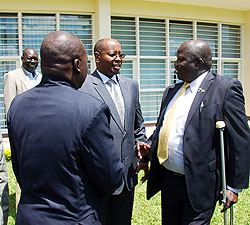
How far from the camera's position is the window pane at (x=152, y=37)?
34.8 ft

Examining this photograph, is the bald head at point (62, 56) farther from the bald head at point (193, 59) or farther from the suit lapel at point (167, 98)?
the suit lapel at point (167, 98)

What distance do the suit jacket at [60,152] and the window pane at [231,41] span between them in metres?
11.5

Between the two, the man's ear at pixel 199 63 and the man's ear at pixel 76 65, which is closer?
the man's ear at pixel 76 65

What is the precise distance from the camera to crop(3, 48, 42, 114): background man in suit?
497 cm

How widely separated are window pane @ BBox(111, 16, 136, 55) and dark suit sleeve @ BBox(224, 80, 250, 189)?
8.17 meters

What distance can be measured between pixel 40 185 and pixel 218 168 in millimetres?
1653

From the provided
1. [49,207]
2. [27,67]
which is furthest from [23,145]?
[27,67]

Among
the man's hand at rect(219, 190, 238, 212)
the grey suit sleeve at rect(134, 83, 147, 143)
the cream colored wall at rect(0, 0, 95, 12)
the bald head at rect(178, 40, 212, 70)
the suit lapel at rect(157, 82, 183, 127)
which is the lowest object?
the man's hand at rect(219, 190, 238, 212)

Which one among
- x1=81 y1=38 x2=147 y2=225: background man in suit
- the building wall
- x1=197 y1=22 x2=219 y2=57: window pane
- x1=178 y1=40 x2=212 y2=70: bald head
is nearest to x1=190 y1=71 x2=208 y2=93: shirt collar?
x1=178 y1=40 x2=212 y2=70: bald head

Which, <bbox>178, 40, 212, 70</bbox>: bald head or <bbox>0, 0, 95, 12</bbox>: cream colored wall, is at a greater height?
<bbox>0, 0, 95, 12</bbox>: cream colored wall

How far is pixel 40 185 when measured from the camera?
5.63ft

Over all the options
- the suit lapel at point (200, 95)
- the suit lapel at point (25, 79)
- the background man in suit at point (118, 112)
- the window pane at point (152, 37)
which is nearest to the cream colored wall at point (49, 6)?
the window pane at point (152, 37)

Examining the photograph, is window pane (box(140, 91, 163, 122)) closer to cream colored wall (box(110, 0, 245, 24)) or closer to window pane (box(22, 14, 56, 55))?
cream colored wall (box(110, 0, 245, 24))

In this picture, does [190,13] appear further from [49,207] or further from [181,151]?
[49,207]
